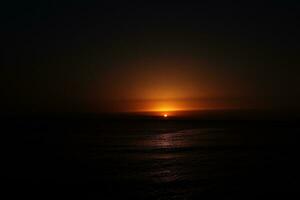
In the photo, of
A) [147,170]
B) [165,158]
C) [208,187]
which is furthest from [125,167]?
[208,187]

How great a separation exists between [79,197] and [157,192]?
426 cm

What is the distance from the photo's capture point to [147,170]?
29812 millimetres

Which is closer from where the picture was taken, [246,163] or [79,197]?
[79,197]

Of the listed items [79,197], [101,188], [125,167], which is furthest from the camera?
[125,167]

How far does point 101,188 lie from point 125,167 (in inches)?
359

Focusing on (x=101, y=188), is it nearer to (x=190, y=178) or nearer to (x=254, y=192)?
(x=190, y=178)

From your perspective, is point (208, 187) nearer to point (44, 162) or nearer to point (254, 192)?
point (254, 192)

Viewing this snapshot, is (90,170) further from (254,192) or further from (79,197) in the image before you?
(254,192)

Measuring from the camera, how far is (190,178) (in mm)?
25875

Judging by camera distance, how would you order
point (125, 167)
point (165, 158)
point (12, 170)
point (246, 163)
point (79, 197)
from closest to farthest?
point (79, 197) → point (12, 170) → point (125, 167) → point (246, 163) → point (165, 158)

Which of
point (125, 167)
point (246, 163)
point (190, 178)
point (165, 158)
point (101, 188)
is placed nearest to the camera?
point (101, 188)

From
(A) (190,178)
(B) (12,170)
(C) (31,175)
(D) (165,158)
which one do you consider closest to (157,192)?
(A) (190,178)

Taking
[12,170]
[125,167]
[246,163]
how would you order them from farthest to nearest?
[246,163]
[125,167]
[12,170]

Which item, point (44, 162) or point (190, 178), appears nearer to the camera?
point (190, 178)
